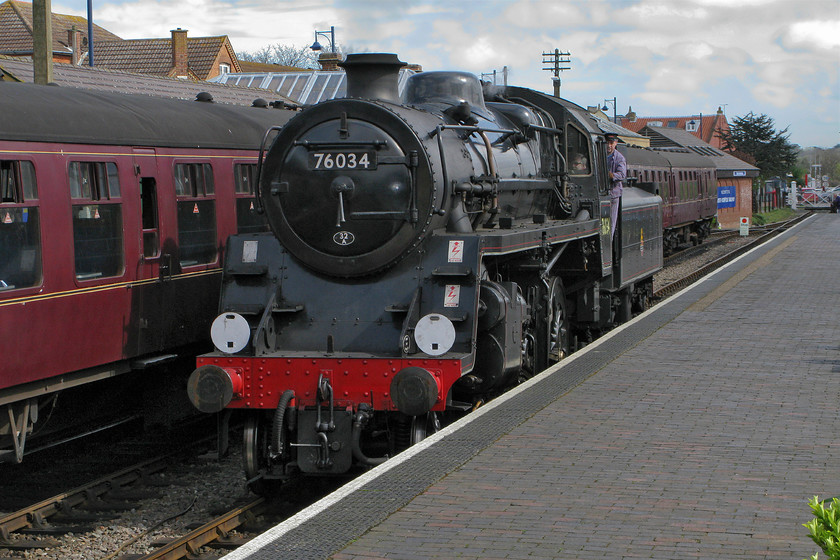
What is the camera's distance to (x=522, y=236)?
27.3 ft

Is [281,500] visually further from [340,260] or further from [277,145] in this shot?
[277,145]

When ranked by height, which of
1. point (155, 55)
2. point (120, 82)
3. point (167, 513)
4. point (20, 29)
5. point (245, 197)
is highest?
point (20, 29)

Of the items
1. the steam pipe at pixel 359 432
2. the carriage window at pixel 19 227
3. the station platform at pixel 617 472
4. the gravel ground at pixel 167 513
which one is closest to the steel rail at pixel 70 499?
the gravel ground at pixel 167 513

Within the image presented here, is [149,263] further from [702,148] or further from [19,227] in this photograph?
[702,148]

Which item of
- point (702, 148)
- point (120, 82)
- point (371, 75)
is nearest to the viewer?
point (371, 75)

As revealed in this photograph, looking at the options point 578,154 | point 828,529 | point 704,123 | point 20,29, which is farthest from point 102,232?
point 704,123

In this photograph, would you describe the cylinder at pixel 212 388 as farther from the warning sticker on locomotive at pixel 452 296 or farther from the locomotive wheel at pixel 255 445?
the warning sticker on locomotive at pixel 452 296

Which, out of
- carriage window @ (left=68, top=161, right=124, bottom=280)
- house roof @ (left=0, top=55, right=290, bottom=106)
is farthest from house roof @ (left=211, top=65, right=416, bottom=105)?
carriage window @ (left=68, top=161, right=124, bottom=280)

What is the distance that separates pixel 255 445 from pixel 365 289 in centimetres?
145

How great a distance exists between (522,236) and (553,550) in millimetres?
3927

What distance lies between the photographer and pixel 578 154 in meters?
11.2

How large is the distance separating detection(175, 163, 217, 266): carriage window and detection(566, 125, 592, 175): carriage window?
4003 mm

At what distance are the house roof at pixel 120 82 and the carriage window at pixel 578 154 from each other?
19.7ft

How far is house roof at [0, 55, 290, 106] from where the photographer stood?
1363cm
